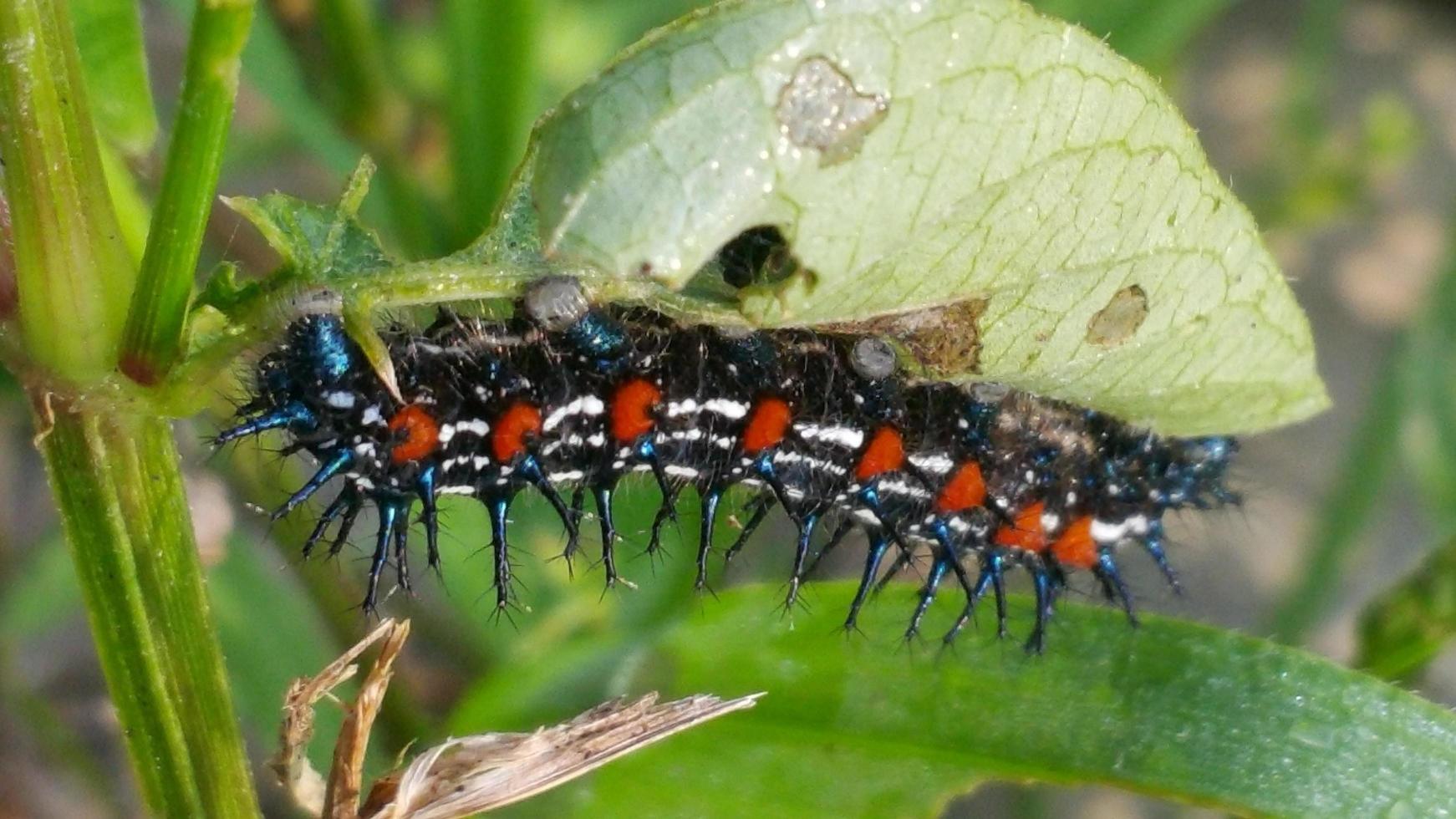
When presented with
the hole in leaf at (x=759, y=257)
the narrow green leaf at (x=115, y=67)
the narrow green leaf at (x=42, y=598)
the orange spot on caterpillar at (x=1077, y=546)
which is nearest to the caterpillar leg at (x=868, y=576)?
the orange spot on caterpillar at (x=1077, y=546)

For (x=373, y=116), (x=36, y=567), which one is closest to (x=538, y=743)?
(x=373, y=116)

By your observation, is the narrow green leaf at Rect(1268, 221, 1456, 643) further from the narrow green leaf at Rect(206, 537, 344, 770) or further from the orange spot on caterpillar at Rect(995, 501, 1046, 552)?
the narrow green leaf at Rect(206, 537, 344, 770)

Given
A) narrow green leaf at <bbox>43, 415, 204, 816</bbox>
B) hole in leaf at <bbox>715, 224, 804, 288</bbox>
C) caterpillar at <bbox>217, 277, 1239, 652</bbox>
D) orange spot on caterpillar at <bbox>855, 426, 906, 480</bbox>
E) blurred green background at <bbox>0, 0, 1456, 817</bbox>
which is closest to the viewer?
narrow green leaf at <bbox>43, 415, 204, 816</bbox>

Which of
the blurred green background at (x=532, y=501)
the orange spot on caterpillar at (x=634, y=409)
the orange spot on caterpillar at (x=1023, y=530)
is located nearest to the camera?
the orange spot on caterpillar at (x=634, y=409)

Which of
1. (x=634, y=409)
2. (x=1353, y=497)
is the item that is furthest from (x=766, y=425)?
(x=1353, y=497)

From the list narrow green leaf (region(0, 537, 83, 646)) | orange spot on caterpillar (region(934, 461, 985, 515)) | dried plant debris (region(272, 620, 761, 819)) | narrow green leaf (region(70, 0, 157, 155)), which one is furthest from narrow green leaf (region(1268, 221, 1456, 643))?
narrow green leaf (region(0, 537, 83, 646))

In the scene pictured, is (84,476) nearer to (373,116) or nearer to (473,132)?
(473,132)

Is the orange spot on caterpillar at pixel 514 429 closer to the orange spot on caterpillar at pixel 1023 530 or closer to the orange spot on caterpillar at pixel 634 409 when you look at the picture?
the orange spot on caterpillar at pixel 634 409
